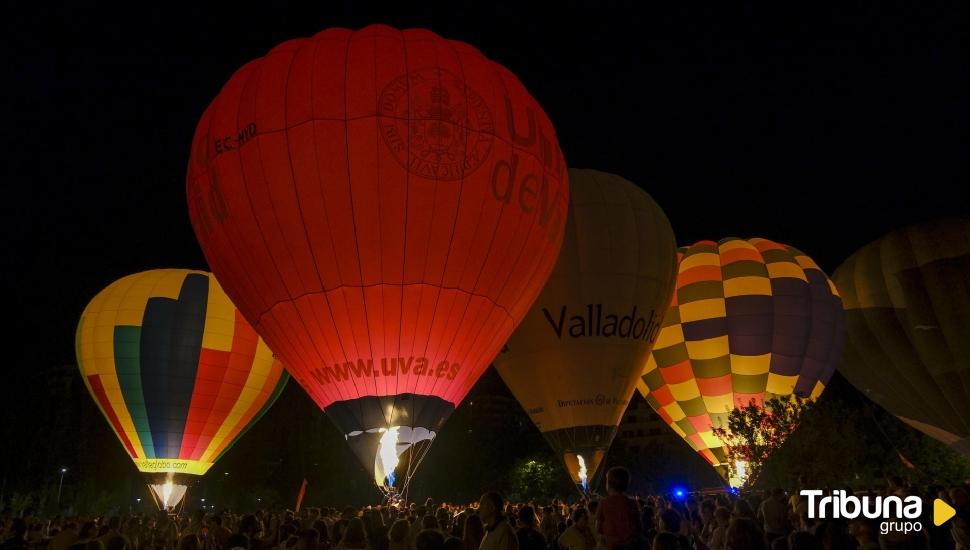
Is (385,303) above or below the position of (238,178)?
below

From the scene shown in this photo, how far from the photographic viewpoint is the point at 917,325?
63.5ft

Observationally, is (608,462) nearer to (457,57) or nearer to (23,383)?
(23,383)

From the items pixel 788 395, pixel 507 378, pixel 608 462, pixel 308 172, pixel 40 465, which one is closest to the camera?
pixel 308 172

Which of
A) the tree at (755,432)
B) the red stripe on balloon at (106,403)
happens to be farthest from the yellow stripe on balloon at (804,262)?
the red stripe on balloon at (106,403)

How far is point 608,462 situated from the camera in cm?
4634

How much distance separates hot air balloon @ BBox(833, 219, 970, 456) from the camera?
61.4 ft

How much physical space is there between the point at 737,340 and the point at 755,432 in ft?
8.26

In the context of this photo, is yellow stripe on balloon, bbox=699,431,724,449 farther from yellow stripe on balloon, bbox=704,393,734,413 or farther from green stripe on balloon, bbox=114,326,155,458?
green stripe on balloon, bbox=114,326,155,458

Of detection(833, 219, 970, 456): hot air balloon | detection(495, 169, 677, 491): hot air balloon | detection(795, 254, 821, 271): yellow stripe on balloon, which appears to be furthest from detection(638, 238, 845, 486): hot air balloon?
detection(495, 169, 677, 491): hot air balloon

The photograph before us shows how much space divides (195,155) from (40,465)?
2571 cm

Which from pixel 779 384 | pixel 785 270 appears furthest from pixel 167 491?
pixel 785 270

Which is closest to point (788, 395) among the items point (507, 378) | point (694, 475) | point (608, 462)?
point (507, 378)

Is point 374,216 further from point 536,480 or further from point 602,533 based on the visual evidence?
point 536,480

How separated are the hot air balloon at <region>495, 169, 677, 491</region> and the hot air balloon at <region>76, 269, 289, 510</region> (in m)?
8.38
